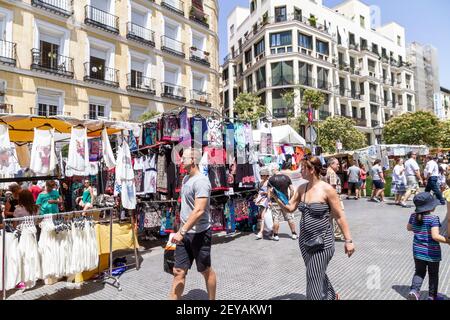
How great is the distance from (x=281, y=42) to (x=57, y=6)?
2292 cm

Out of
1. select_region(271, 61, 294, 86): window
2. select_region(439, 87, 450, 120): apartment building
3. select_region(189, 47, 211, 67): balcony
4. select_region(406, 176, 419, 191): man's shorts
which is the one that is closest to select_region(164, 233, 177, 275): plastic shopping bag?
select_region(406, 176, 419, 191): man's shorts

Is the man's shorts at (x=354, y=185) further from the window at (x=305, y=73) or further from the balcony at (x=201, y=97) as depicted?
the window at (x=305, y=73)

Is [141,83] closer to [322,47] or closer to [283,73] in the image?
[283,73]

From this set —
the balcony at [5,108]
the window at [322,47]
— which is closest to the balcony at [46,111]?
the balcony at [5,108]

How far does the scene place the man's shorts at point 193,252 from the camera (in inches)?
132

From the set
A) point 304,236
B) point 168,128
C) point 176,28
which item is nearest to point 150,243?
point 168,128

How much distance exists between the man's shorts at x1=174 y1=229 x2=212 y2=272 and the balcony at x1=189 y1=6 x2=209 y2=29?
23572 mm

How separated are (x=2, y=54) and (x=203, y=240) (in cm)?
1640

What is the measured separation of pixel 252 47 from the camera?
36375 mm

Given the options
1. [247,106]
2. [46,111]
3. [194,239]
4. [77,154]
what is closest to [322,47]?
[247,106]

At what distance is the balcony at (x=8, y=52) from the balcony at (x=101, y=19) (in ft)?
14.6

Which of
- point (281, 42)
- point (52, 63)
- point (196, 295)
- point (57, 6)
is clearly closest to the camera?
point (196, 295)

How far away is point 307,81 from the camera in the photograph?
3356 centimetres
